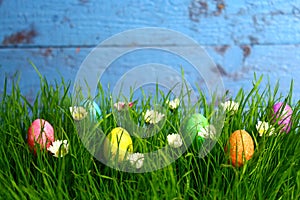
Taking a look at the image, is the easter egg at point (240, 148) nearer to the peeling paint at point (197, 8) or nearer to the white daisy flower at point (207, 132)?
the white daisy flower at point (207, 132)

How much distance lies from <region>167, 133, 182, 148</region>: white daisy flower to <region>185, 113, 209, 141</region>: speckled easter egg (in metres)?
0.02

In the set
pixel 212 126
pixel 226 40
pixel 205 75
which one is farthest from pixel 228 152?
pixel 226 40

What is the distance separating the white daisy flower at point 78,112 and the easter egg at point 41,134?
0.04m

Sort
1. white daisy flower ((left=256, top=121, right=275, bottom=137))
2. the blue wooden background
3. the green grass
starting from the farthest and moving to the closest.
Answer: the blue wooden background → white daisy flower ((left=256, top=121, right=275, bottom=137)) → the green grass

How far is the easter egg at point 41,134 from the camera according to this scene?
2.56 feet

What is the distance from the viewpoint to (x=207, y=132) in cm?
80

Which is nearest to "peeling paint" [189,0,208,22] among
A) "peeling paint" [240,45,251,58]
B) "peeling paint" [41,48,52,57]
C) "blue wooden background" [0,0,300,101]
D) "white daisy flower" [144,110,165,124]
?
"blue wooden background" [0,0,300,101]

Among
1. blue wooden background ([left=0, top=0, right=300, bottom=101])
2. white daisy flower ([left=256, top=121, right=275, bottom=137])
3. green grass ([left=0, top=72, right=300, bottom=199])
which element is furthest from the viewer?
Answer: blue wooden background ([left=0, top=0, right=300, bottom=101])

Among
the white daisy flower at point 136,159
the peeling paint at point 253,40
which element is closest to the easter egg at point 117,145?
the white daisy flower at point 136,159

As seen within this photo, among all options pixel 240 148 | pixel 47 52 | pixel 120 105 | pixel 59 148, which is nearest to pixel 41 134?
pixel 59 148

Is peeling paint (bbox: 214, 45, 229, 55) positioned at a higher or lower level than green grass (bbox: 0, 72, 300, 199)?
higher

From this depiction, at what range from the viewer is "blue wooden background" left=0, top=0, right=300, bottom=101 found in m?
1.21

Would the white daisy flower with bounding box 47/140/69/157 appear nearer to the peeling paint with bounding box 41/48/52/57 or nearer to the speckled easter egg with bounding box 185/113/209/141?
the speckled easter egg with bounding box 185/113/209/141

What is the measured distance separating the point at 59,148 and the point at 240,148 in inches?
9.8
